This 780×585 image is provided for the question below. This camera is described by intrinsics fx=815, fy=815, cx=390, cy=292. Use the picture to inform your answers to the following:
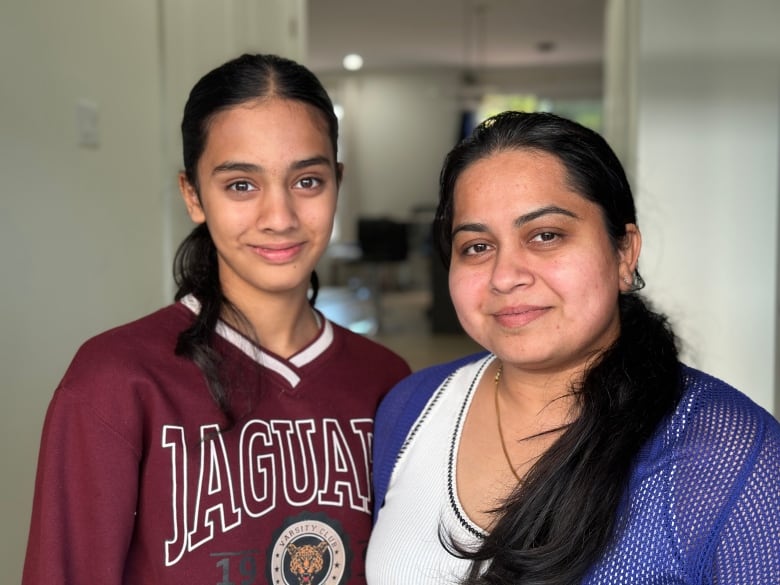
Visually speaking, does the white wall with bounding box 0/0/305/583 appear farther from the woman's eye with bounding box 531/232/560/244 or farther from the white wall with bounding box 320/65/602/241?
the white wall with bounding box 320/65/602/241

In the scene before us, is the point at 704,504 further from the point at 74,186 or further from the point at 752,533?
the point at 74,186

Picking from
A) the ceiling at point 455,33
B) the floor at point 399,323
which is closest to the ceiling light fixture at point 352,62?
the ceiling at point 455,33

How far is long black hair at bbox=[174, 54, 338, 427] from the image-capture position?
1.31m

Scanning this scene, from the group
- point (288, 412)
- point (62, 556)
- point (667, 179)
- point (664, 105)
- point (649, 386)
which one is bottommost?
point (62, 556)

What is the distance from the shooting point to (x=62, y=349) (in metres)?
2.15

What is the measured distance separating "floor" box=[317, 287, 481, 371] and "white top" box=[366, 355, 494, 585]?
14.0 ft

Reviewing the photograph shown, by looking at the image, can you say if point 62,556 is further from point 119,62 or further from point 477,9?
point 477,9

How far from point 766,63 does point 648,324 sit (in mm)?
2069

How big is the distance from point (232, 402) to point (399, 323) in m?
7.01

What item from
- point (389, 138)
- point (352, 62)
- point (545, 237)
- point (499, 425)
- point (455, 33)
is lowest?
point (499, 425)

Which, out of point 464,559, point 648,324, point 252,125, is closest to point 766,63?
point 648,324

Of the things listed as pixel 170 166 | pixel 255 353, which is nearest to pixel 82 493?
pixel 255 353

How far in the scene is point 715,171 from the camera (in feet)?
9.58

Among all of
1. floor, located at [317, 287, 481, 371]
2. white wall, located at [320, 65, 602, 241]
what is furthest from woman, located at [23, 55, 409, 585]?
white wall, located at [320, 65, 602, 241]
